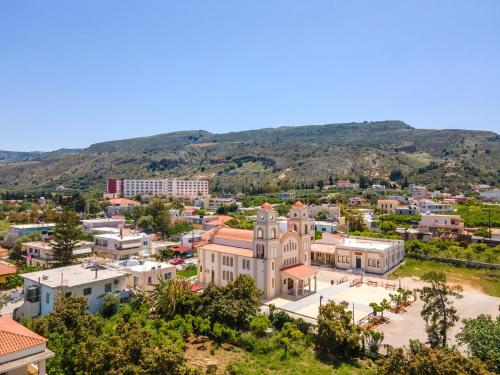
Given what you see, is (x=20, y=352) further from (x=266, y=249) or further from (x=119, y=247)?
(x=119, y=247)

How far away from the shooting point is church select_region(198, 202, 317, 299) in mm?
34656

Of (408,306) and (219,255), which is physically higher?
(219,255)

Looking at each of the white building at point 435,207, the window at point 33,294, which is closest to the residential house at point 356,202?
the white building at point 435,207

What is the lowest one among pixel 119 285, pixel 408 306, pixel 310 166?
pixel 408 306

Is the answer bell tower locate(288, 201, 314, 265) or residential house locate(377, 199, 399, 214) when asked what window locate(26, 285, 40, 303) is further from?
residential house locate(377, 199, 399, 214)

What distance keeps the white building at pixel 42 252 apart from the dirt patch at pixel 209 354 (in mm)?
24327

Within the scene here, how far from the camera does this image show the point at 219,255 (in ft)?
123

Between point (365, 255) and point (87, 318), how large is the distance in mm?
32442

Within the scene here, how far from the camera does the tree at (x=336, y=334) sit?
2320cm

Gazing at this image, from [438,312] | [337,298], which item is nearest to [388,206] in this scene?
[337,298]

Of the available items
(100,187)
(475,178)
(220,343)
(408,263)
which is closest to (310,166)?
(475,178)

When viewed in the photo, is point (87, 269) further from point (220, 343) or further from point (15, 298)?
point (220, 343)

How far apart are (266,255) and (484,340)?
58.0 ft

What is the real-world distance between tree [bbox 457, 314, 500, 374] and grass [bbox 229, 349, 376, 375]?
5.10m
